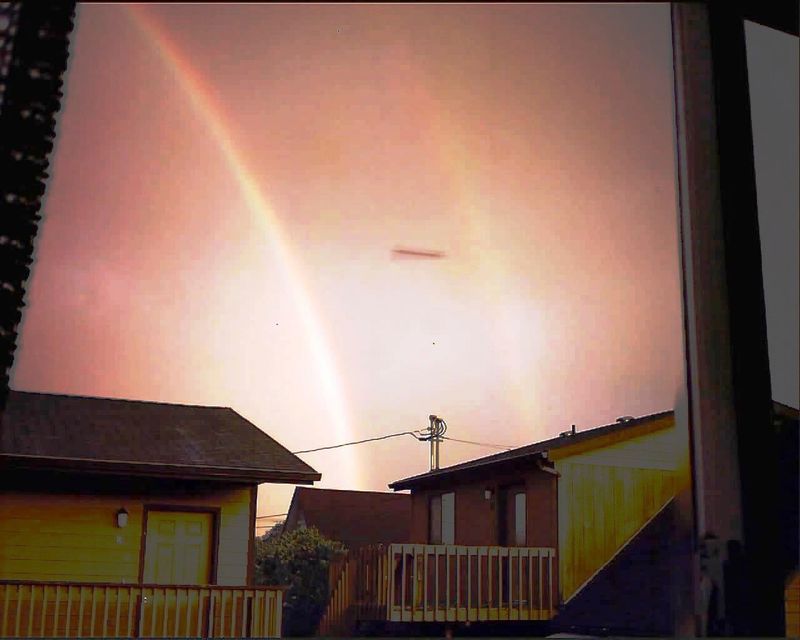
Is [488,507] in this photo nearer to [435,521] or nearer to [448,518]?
[448,518]

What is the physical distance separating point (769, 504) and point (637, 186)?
2.05m

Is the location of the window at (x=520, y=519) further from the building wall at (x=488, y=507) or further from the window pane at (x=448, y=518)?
the window pane at (x=448, y=518)

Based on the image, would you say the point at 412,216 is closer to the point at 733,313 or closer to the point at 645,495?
the point at 733,313

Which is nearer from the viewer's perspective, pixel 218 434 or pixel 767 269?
pixel 767 269

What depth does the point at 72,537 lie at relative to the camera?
6387 millimetres

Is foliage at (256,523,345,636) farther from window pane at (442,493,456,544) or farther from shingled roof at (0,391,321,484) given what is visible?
window pane at (442,493,456,544)

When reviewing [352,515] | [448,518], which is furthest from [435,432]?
[448,518]

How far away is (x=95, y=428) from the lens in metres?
6.60

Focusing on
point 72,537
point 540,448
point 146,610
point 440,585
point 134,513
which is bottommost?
point 146,610

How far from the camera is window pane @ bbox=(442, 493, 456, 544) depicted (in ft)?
29.7

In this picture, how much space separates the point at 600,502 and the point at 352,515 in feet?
7.85

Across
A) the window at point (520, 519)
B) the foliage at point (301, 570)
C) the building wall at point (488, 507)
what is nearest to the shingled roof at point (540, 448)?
the building wall at point (488, 507)

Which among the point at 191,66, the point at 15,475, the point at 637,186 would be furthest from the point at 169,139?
the point at 15,475

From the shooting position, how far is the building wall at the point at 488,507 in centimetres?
776
